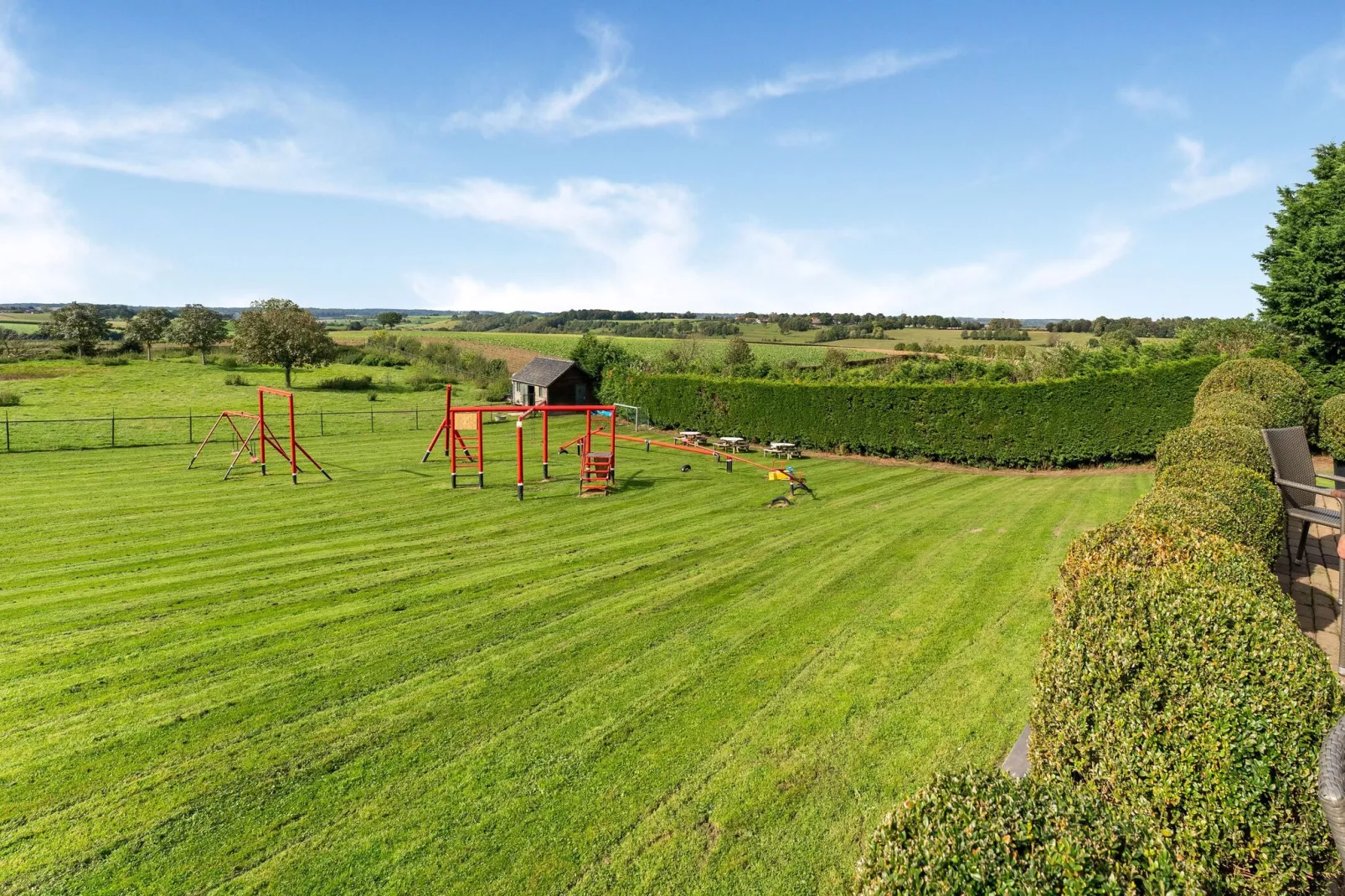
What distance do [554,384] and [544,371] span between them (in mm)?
2013

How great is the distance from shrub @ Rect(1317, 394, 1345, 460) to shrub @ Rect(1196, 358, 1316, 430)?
1.42 ft

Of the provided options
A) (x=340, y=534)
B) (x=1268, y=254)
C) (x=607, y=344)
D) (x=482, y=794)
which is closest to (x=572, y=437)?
(x=607, y=344)

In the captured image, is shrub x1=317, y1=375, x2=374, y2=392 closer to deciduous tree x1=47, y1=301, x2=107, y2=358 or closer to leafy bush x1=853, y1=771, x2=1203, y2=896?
deciduous tree x1=47, y1=301, x2=107, y2=358

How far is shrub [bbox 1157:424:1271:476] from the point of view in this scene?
799cm

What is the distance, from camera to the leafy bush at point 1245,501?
19.9 feet

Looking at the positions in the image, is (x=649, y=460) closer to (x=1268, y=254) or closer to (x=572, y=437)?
(x=572, y=437)

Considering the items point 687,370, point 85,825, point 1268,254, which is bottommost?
point 85,825

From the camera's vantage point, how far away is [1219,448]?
8.14 metres

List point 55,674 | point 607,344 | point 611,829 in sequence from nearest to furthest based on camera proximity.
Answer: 1. point 611,829
2. point 55,674
3. point 607,344

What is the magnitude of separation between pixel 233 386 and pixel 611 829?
50757 millimetres

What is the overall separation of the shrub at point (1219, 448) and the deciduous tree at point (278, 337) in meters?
50.0

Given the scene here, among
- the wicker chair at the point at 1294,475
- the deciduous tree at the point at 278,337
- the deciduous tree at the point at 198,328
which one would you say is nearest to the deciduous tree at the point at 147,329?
the deciduous tree at the point at 198,328

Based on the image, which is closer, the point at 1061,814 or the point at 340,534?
the point at 1061,814

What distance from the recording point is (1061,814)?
2705mm
